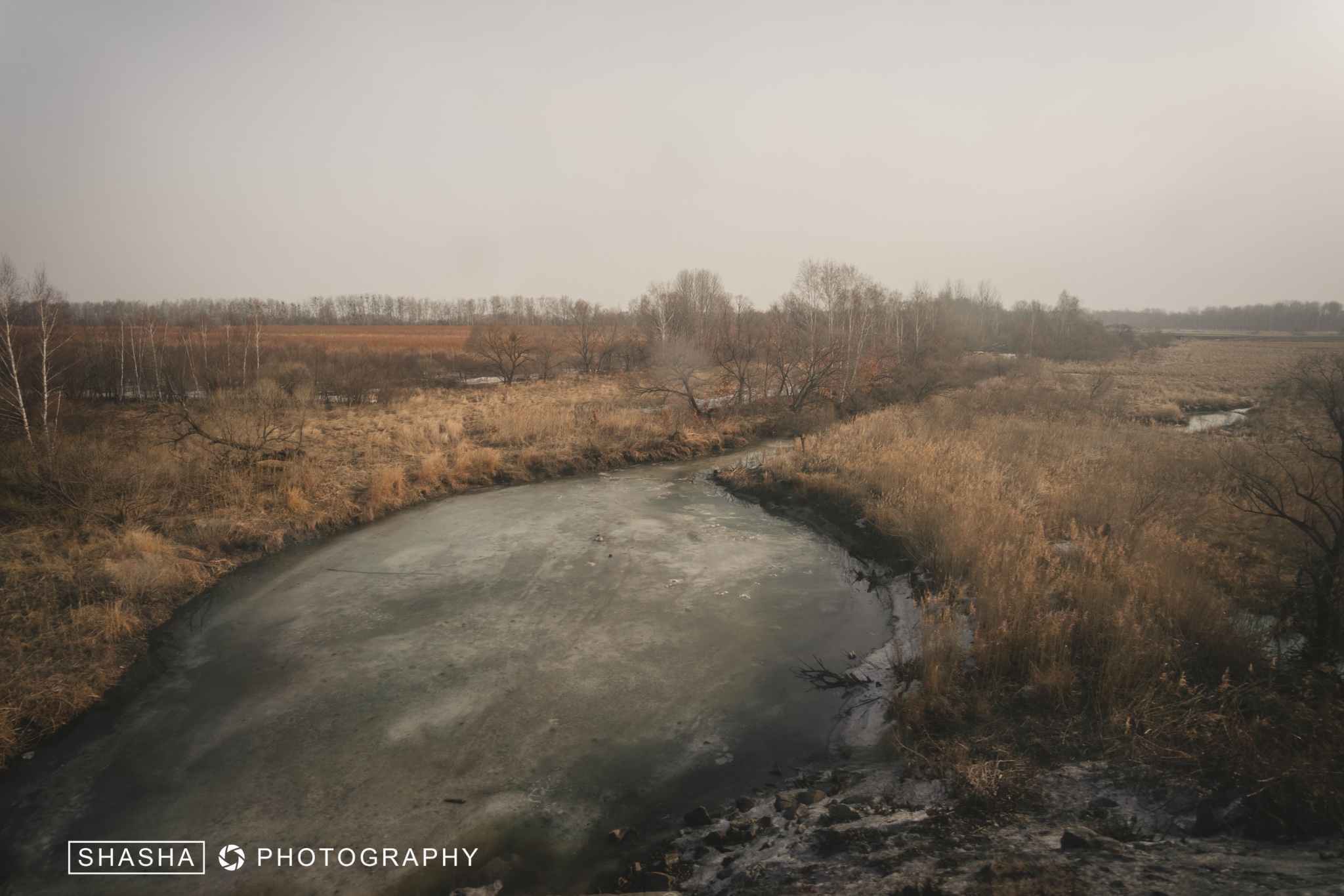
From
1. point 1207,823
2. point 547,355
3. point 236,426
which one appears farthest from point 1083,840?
point 547,355

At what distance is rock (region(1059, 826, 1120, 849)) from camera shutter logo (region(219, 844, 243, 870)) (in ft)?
18.4

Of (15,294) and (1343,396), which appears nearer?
(1343,396)

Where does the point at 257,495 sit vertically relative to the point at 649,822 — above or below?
above

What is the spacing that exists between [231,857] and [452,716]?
1991 mm

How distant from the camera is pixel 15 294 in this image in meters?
14.1

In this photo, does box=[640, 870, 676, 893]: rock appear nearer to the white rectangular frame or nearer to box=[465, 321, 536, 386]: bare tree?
the white rectangular frame

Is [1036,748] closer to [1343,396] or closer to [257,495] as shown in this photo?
[1343,396]

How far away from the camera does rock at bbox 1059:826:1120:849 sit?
3.33m

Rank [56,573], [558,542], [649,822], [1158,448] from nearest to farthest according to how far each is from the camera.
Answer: [649,822] → [56,573] → [558,542] → [1158,448]

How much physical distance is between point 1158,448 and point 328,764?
58.4ft

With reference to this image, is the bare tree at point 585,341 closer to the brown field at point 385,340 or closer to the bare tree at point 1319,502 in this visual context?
the brown field at point 385,340

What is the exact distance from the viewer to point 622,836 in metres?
4.45

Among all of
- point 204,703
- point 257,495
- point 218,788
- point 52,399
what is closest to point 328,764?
point 218,788

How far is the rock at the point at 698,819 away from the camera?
15.0 ft
